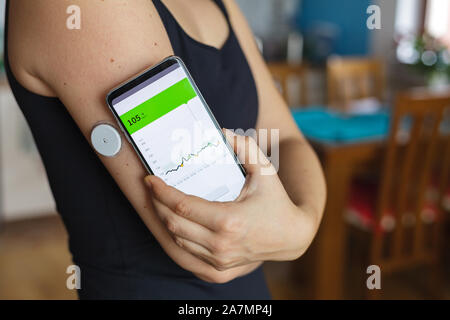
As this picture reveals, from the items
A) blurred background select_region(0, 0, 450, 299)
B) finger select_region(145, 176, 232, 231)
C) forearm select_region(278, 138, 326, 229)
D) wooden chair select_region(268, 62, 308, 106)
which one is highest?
finger select_region(145, 176, 232, 231)

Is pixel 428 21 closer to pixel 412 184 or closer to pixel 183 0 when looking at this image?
pixel 412 184

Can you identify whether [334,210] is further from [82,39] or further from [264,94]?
[82,39]

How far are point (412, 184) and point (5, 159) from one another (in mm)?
1770

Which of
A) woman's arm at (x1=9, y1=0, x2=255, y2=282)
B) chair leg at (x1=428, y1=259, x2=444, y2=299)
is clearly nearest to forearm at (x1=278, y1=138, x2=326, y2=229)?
woman's arm at (x1=9, y1=0, x2=255, y2=282)

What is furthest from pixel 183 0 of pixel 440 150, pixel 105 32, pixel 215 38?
pixel 440 150

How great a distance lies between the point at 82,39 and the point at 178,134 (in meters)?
0.10

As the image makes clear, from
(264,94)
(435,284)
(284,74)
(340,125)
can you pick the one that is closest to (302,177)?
(264,94)

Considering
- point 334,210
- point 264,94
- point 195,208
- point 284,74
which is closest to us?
point 195,208

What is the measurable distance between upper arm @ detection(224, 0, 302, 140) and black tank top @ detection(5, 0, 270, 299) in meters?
0.06

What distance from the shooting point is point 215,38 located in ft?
1.72

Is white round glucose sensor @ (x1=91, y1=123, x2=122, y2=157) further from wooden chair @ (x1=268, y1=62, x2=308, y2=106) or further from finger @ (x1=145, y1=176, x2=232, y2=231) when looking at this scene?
wooden chair @ (x1=268, y1=62, x2=308, y2=106)

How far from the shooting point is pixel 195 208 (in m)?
0.36

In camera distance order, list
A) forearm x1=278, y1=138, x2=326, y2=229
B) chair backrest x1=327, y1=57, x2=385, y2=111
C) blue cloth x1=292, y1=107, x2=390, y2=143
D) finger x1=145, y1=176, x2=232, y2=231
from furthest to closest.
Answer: chair backrest x1=327, y1=57, x2=385, y2=111 < blue cloth x1=292, y1=107, x2=390, y2=143 < forearm x1=278, y1=138, x2=326, y2=229 < finger x1=145, y1=176, x2=232, y2=231

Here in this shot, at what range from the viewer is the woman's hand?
363 millimetres
